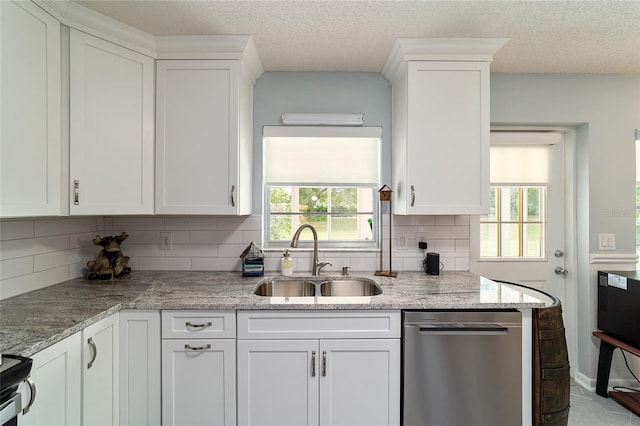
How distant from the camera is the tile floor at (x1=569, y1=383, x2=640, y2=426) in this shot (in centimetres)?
208

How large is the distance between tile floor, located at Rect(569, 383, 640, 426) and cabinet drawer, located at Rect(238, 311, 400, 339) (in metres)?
1.65

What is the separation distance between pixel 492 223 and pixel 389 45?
66.1 inches

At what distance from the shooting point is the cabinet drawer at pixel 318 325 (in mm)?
1626

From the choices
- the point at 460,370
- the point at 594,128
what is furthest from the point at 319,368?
the point at 594,128

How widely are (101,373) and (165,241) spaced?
3.54 feet

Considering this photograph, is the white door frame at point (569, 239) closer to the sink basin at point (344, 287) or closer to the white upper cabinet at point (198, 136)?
the sink basin at point (344, 287)

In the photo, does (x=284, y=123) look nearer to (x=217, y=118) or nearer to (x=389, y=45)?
(x=217, y=118)

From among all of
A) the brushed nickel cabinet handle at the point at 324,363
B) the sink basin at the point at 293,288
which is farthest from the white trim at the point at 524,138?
the brushed nickel cabinet handle at the point at 324,363

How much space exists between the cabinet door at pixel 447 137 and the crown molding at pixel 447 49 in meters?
0.04

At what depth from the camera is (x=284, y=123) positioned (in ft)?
7.83

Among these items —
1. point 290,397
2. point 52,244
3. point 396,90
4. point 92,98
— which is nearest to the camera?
point 290,397

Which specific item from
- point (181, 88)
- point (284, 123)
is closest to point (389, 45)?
point (284, 123)

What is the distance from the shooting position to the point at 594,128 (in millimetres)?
2459

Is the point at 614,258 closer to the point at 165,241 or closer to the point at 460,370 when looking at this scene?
the point at 460,370
